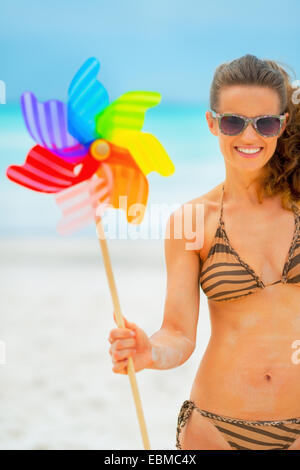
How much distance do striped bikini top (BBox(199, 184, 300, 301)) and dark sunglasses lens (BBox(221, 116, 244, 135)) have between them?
289 mm

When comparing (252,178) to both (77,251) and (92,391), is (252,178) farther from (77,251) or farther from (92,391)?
(77,251)

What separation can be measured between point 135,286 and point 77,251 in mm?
1563

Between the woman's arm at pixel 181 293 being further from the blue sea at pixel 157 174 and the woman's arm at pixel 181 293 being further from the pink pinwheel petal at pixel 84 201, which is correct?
the blue sea at pixel 157 174

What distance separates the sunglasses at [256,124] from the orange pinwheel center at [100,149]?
362mm

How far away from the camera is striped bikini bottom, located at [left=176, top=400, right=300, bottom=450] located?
183 centimetres

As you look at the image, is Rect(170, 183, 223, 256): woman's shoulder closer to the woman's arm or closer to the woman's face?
the woman's arm

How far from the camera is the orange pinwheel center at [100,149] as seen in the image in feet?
5.29

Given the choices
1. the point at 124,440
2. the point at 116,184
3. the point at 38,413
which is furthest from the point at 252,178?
the point at 38,413

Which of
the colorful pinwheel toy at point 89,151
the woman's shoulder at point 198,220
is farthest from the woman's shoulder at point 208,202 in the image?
the colorful pinwheel toy at point 89,151

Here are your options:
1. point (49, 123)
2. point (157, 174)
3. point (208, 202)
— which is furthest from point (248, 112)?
point (157, 174)

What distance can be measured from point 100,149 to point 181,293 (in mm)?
478

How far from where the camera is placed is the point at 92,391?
16.9ft

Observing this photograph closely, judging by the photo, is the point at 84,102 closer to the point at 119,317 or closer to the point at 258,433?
the point at 119,317

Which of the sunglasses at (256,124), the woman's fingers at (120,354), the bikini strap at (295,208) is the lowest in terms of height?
the woman's fingers at (120,354)
